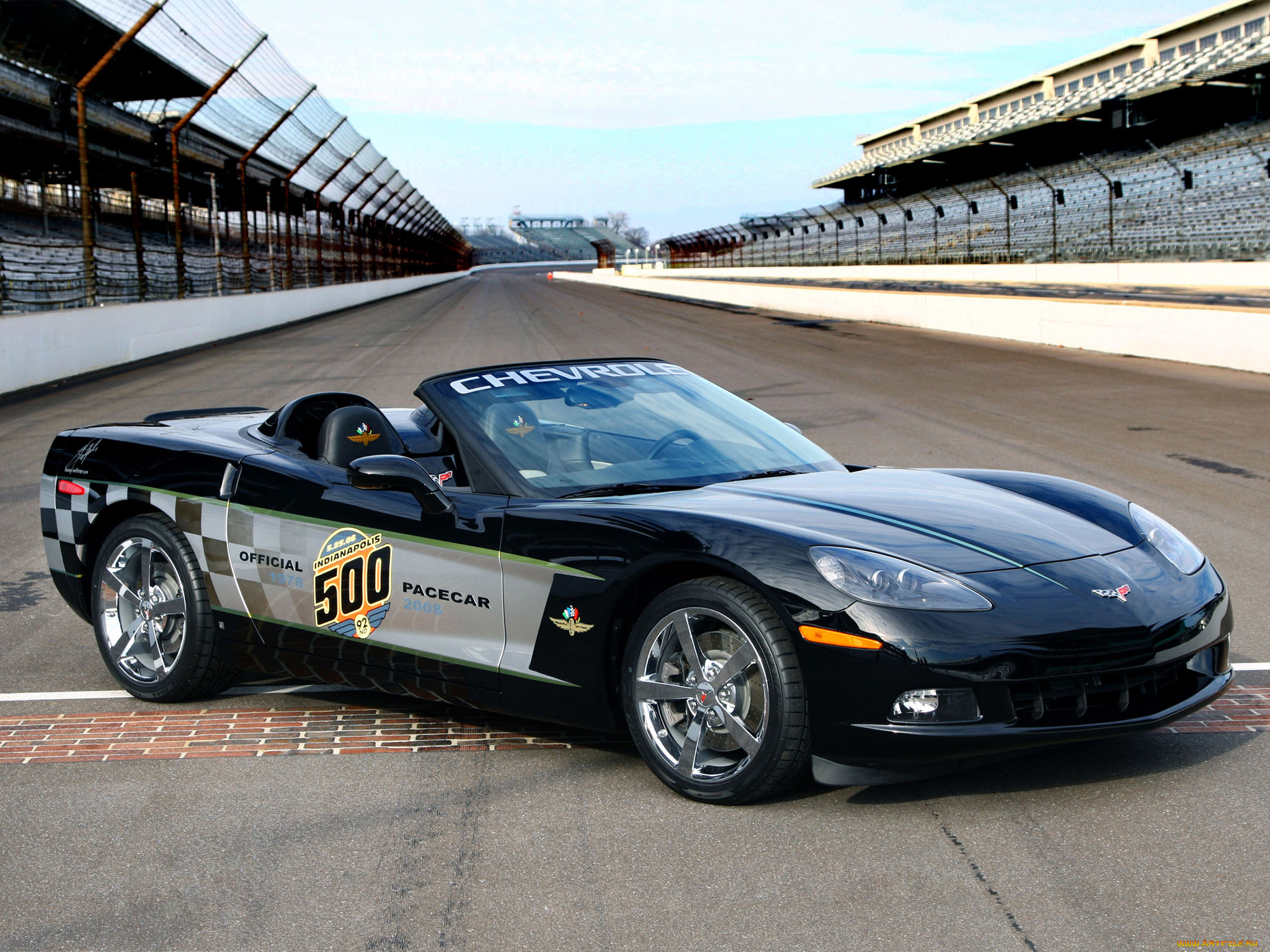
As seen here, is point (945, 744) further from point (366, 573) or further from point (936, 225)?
point (936, 225)

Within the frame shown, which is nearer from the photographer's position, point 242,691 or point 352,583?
point 352,583

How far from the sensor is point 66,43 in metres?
34.5

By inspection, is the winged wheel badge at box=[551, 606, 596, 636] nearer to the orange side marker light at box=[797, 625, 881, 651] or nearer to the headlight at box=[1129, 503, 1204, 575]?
the orange side marker light at box=[797, 625, 881, 651]

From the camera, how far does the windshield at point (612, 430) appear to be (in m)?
4.27

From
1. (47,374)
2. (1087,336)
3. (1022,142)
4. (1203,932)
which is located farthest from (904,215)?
(1203,932)

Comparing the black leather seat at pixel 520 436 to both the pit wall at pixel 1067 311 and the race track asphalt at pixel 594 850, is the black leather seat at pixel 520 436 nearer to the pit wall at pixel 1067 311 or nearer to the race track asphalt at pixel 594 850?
the race track asphalt at pixel 594 850

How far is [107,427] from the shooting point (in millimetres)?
5277

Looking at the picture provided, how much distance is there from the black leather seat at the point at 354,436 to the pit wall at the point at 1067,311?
15318 mm

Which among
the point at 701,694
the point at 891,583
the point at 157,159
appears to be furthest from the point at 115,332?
the point at 891,583

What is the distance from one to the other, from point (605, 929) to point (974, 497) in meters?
2.00

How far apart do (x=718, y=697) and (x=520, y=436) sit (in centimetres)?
129

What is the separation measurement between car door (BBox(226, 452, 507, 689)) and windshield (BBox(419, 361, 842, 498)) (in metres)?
0.33

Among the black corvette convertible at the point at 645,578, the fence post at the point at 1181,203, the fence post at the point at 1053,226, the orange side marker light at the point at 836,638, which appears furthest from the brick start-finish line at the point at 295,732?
the fence post at the point at 1053,226

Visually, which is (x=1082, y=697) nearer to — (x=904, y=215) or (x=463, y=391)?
(x=463, y=391)
